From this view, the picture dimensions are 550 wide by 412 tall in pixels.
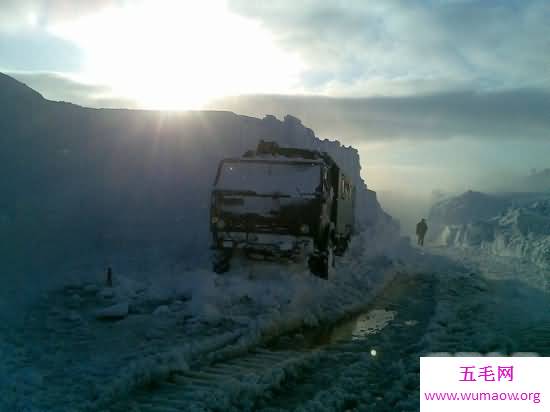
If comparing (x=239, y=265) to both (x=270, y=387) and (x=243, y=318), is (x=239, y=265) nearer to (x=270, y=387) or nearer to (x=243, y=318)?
(x=243, y=318)

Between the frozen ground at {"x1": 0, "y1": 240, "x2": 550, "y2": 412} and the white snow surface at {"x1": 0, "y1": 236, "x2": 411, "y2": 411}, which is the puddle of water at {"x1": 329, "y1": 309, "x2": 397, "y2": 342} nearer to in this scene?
the frozen ground at {"x1": 0, "y1": 240, "x2": 550, "y2": 412}

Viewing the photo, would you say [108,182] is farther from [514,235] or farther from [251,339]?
[514,235]

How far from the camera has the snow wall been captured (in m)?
12.2

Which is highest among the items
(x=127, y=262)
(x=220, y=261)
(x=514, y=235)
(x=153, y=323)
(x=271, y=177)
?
(x=271, y=177)

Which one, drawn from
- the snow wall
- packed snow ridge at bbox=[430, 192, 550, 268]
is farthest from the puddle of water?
packed snow ridge at bbox=[430, 192, 550, 268]

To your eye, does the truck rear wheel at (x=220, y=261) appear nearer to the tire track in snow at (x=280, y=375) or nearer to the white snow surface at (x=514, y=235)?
the tire track in snow at (x=280, y=375)

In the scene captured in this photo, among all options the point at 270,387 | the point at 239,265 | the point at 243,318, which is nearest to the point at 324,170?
the point at 239,265

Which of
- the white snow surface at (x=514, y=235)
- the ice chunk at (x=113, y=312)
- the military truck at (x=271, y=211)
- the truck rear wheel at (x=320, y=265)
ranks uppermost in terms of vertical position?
the military truck at (x=271, y=211)

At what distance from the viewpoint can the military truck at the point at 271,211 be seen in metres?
10.0

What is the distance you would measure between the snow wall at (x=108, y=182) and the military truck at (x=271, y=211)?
6.90 ft

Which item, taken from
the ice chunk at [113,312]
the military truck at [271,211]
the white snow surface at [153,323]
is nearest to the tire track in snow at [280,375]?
the white snow surface at [153,323]

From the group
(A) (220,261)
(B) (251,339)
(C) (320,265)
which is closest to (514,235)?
(C) (320,265)

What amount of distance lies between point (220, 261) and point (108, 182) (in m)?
7.76

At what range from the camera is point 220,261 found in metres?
10.4
